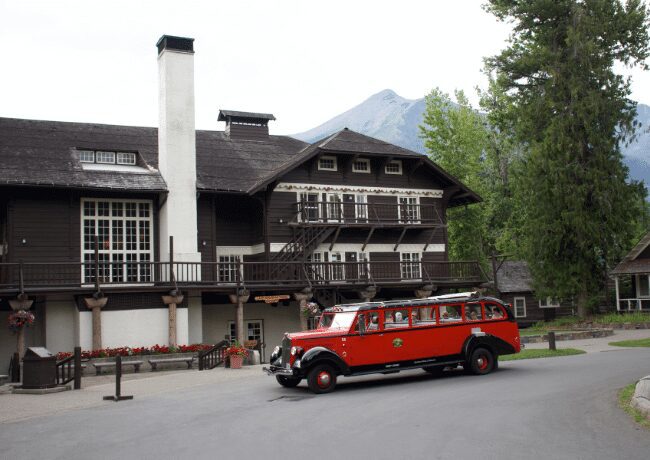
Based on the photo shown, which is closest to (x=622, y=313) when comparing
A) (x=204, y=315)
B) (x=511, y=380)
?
(x=204, y=315)

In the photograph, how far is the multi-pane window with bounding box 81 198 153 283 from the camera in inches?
1222

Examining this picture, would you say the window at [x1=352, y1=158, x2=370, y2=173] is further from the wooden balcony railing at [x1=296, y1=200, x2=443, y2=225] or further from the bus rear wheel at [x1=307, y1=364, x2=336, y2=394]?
the bus rear wheel at [x1=307, y1=364, x2=336, y2=394]

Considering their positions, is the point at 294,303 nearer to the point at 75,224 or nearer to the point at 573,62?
the point at 75,224

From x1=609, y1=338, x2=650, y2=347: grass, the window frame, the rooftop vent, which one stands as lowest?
x1=609, y1=338, x2=650, y2=347: grass

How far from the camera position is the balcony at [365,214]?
3447cm

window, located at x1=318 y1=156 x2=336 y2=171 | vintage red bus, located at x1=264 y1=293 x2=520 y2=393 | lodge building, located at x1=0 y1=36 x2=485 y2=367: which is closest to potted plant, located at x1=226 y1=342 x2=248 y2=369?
lodge building, located at x1=0 y1=36 x2=485 y2=367

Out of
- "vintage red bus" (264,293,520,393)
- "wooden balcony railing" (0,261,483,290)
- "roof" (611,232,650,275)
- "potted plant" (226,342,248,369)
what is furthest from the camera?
"roof" (611,232,650,275)

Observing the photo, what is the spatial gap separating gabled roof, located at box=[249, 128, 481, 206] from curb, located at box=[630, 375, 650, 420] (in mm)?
21702

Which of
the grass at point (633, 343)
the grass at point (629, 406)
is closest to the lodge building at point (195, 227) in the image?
the grass at point (633, 343)

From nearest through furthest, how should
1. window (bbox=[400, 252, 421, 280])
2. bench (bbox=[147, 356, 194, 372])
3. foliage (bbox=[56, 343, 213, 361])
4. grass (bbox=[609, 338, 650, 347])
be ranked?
bench (bbox=[147, 356, 194, 372]), foliage (bbox=[56, 343, 213, 361]), grass (bbox=[609, 338, 650, 347]), window (bbox=[400, 252, 421, 280])

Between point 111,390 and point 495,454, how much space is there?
13.4 m

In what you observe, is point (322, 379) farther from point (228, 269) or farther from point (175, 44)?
point (175, 44)

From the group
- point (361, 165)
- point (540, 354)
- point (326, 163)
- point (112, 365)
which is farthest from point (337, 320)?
point (361, 165)

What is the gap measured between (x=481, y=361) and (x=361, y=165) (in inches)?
760
